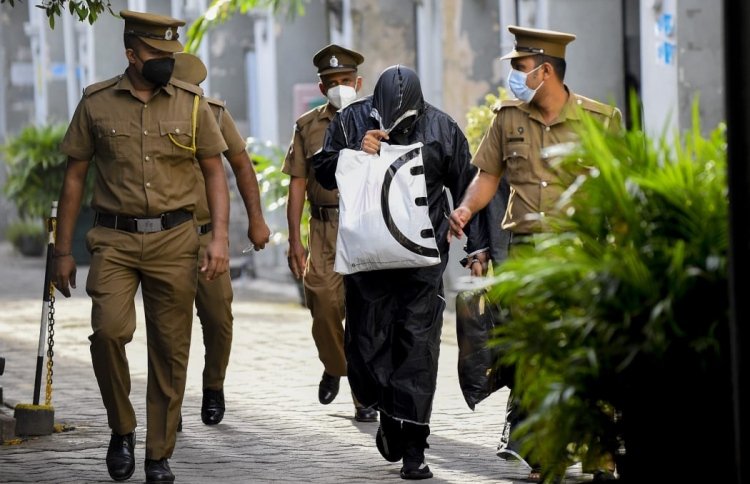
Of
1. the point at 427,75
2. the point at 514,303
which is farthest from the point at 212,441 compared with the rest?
the point at 427,75

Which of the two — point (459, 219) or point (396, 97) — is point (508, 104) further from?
point (459, 219)

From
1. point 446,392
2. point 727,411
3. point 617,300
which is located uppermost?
point 617,300

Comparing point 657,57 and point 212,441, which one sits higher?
point 657,57

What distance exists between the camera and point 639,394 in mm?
4559

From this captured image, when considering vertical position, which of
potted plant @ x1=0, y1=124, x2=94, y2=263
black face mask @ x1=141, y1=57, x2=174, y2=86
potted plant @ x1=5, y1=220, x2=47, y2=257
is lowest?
potted plant @ x1=5, y1=220, x2=47, y2=257

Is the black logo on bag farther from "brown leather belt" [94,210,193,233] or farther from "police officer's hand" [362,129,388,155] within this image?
"brown leather belt" [94,210,193,233]

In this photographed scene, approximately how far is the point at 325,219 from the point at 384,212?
97.0 inches

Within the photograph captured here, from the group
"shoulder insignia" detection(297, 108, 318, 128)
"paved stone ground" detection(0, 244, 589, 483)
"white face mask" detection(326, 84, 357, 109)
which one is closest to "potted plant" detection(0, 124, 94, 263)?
"paved stone ground" detection(0, 244, 589, 483)

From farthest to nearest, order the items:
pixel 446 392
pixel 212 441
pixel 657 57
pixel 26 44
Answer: pixel 26 44, pixel 657 57, pixel 446 392, pixel 212 441

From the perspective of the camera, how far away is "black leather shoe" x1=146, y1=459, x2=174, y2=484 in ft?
25.0

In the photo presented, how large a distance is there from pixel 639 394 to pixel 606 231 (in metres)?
0.45

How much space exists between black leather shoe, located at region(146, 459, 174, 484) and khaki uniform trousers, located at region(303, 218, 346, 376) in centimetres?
240

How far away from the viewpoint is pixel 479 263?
7895 mm

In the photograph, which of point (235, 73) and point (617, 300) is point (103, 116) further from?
point (235, 73)
